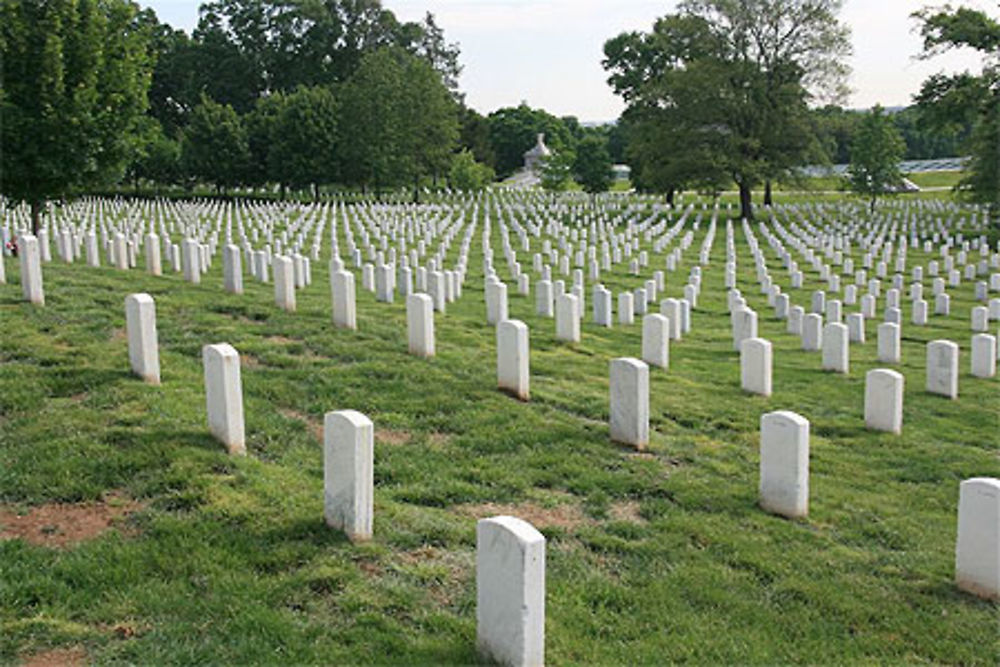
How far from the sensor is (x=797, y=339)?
1519cm

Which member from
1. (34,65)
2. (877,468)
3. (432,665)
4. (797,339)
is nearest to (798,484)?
(877,468)

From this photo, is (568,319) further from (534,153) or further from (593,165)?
(534,153)

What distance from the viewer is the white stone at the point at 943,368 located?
11023 millimetres

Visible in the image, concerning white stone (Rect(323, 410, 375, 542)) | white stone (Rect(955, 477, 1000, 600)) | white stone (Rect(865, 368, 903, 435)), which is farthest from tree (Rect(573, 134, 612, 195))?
white stone (Rect(323, 410, 375, 542))

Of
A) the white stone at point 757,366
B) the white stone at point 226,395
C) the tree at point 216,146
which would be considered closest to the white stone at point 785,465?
the white stone at point 226,395

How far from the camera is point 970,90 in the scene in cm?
3575

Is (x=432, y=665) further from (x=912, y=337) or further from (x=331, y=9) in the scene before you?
(x=331, y=9)

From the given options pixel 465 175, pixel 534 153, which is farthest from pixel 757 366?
pixel 534 153

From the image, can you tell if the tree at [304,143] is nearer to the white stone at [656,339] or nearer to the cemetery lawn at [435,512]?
the cemetery lawn at [435,512]

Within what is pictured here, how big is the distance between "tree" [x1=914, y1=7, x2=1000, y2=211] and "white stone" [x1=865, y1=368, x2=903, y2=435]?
31763 millimetres

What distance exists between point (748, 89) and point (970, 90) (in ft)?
38.7

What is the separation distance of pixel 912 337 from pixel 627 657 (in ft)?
45.0

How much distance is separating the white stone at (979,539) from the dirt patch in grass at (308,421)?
4.50m

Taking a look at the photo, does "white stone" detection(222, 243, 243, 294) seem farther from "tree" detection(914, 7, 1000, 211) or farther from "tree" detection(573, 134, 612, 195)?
"tree" detection(573, 134, 612, 195)
